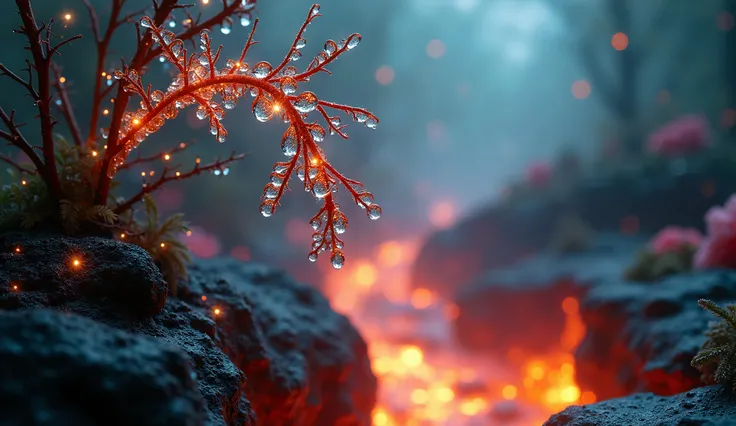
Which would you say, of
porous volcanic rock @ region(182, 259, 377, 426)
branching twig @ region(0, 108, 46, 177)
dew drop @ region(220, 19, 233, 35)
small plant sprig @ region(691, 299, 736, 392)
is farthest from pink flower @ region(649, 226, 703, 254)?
branching twig @ region(0, 108, 46, 177)

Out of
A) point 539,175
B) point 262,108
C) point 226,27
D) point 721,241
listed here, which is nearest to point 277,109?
point 262,108

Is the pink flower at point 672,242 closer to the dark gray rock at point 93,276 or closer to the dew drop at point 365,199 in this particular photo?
the dew drop at point 365,199

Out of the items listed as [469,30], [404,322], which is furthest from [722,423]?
[469,30]

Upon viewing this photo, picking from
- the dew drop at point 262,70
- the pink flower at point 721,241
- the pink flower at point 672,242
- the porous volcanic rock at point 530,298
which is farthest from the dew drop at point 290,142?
the porous volcanic rock at point 530,298

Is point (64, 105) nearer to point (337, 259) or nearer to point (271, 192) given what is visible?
point (271, 192)

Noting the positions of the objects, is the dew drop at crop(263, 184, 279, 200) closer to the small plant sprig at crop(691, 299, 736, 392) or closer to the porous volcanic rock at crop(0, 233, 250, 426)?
the porous volcanic rock at crop(0, 233, 250, 426)

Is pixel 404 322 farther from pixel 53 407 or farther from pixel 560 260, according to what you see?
pixel 53 407

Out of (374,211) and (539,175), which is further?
(539,175)

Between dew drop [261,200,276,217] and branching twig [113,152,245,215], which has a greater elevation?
branching twig [113,152,245,215]
